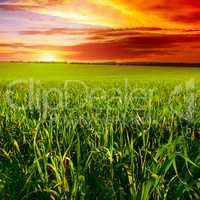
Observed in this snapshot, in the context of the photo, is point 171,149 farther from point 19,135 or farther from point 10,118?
point 10,118

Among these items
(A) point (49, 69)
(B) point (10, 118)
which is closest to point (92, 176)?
(B) point (10, 118)

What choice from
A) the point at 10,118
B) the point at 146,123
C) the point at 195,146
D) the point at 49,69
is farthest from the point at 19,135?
the point at 49,69

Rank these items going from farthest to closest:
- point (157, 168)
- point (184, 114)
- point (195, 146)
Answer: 1. point (184, 114)
2. point (195, 146)
3. point (157, 168)

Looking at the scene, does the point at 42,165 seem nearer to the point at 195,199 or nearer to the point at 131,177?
the point at 131,177

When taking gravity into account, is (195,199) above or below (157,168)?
below

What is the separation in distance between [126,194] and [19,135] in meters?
1.74

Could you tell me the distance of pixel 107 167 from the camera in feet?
8.91

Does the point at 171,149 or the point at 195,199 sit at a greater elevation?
the point at 171,149

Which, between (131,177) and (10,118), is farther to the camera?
(10,118)

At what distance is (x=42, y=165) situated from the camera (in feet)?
9.14

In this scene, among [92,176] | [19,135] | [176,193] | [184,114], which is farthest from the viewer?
[184,114]

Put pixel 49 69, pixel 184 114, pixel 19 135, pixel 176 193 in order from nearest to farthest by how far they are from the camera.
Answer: pixel 176 193, pixel 19 135, pixel 184 114, pixel 49 69

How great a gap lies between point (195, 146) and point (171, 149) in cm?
43

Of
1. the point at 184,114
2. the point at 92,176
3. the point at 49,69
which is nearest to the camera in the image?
the point at 92,176
